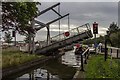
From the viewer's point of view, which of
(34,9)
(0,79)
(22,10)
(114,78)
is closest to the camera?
(114,78)

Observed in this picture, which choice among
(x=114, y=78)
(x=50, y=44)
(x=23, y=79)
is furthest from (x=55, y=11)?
(x=114, y=78)

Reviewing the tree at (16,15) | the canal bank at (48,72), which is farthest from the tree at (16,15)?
the canal bank at (48,72)

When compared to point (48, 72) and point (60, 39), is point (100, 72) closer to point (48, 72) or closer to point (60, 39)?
point (48, 72)

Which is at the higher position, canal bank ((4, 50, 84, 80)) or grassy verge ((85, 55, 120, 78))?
grassy verge ((85, 55, 120, 78))

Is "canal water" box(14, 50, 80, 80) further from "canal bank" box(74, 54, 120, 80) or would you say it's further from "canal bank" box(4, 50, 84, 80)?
"canal bank" box(74, 54, 120, 80)

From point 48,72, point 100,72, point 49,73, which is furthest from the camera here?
point 48,72

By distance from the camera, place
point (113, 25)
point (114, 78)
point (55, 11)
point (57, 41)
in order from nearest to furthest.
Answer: point (114, 78) → point (57, 41) → point (55, 11) → point (113, 25)

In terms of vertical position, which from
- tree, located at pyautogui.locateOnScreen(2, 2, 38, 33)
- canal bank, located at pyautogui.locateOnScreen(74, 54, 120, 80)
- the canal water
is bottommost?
the canal water

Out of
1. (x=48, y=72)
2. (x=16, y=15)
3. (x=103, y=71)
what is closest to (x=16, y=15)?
(x=16, y=15)

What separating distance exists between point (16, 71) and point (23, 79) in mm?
5842

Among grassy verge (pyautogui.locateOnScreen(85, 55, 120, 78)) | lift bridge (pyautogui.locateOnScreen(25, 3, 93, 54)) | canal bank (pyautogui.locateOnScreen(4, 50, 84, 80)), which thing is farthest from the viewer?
lift bridge (pyautogui.locateOnScreen(25, 3, 93, 54))

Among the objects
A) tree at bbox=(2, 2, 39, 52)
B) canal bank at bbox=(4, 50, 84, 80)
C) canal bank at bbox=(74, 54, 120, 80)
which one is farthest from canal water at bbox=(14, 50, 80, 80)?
tree at bbox=(2, 2, 39, 52)

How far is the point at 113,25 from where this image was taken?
17900 centimetres

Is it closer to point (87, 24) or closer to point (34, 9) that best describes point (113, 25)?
point (87, 24)
